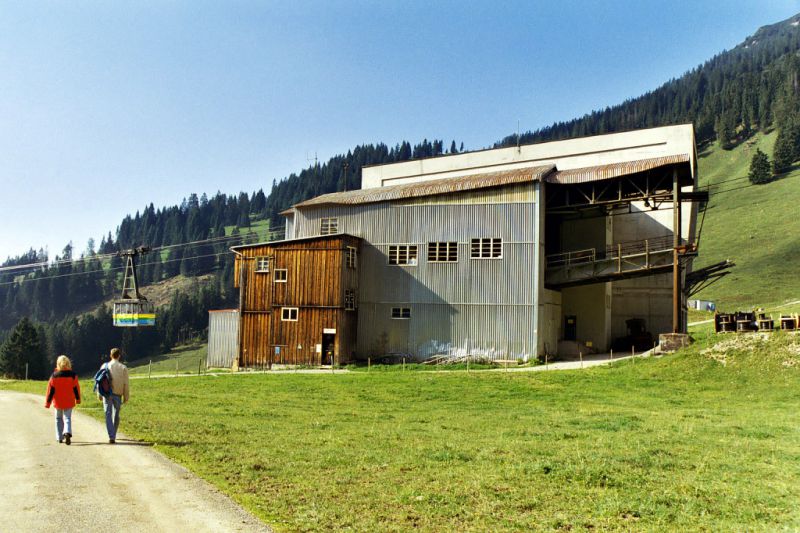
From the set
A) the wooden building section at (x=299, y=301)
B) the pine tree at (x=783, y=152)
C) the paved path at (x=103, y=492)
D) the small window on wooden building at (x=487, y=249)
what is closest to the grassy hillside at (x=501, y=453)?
the paved path at (x=103, y=492)

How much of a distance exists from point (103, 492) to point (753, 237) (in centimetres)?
12990

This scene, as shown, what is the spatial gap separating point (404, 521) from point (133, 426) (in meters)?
10.4

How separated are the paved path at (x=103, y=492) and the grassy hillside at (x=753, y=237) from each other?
263 ft

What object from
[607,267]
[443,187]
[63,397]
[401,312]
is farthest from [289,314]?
[63,397]

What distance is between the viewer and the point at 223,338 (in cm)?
4828

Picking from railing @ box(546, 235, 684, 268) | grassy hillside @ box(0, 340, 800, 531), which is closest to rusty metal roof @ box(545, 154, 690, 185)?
railing @ box(546, 235, 684, 268)

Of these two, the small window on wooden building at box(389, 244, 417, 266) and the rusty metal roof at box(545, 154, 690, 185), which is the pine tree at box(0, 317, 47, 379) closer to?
the small window on wooden building at box(389, 244, 417, 266)

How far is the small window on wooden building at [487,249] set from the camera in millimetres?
42781

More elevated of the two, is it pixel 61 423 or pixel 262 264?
pixel 262 264

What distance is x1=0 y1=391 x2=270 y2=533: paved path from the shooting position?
8.30 meters

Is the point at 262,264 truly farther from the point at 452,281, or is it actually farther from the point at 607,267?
the point at 607,267

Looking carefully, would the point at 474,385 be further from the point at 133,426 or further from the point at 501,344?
the point at 133,426

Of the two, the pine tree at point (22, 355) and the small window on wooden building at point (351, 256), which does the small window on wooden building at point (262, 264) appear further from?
the pine tree at point (22, 355)

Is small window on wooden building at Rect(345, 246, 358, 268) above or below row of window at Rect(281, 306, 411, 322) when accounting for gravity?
above
